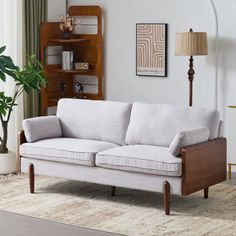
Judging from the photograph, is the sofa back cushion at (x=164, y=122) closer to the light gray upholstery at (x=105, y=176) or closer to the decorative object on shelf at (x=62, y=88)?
the light gray upholstery at (x=105, y=176)

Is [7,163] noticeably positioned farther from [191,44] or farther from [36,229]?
[36,229]

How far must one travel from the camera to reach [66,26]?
723cm

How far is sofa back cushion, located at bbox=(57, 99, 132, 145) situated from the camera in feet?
18.2

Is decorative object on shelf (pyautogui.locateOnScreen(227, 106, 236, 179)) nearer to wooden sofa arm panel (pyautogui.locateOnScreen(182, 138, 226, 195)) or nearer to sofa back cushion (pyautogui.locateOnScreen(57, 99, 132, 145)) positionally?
wooden sofa arm panel (pyautogui.locateOnScreen(182, 138, 226, 195))

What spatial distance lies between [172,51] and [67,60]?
1320 millimetres

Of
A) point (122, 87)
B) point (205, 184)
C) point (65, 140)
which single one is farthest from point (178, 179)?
point (122, 87)

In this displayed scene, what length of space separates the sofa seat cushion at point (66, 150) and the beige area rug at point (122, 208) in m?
0.36

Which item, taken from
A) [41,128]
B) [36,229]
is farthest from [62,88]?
[36,229]

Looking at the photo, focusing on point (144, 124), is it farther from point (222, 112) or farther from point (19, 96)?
point (19, 96)

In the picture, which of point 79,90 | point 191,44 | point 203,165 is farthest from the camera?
point 79,90

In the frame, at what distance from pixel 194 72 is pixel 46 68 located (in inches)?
72.3

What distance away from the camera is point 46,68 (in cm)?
722

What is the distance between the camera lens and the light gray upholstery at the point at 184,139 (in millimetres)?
4727

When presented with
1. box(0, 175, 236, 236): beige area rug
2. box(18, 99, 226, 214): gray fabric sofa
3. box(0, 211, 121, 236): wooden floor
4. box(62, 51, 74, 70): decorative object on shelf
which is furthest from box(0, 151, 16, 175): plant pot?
box(0, 211, 121, 236): wooden floor
